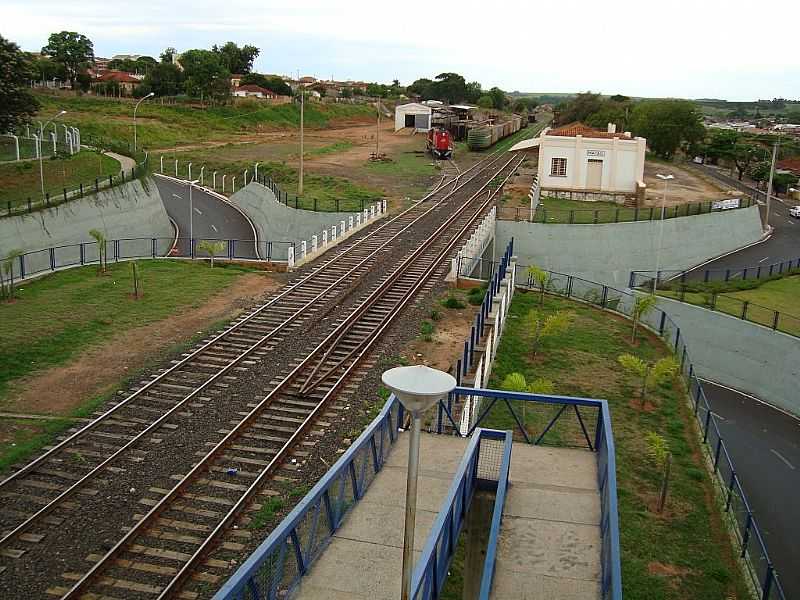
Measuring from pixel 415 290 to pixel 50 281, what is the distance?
493 inches

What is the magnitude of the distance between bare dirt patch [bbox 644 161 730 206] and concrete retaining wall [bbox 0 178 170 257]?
97.7ft

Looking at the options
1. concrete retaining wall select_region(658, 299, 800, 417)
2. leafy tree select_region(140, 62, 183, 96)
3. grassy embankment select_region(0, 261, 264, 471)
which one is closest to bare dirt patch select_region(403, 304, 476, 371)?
grassy embankment select_region(0, 261, 264, 471)

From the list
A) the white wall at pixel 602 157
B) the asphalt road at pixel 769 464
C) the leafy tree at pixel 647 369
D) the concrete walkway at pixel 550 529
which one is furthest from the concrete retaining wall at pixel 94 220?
the concrete walkway at pixel 550 529

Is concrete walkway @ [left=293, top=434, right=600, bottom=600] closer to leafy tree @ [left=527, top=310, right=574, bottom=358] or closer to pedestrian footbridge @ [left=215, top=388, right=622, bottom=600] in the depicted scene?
pedestrian footbridge @ [left=215, top=388, right=622, bottom=600]

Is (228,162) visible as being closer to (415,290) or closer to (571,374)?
(415,290)

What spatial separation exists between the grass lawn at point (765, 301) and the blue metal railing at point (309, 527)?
2223cm

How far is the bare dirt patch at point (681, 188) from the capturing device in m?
54.0

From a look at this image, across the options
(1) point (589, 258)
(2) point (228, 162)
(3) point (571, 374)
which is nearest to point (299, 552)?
(3) point (571, 374)

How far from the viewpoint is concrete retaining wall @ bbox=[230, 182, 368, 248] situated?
41688mm

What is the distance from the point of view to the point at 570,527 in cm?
988

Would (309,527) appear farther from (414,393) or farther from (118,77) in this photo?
(118,77)

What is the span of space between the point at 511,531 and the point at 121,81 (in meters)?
118

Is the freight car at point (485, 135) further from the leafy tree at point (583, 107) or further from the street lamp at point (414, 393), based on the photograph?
the street lamp at point (414, 393)

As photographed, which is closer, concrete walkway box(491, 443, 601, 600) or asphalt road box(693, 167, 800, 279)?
concrete walkway box(491, 443, 601, 600)
